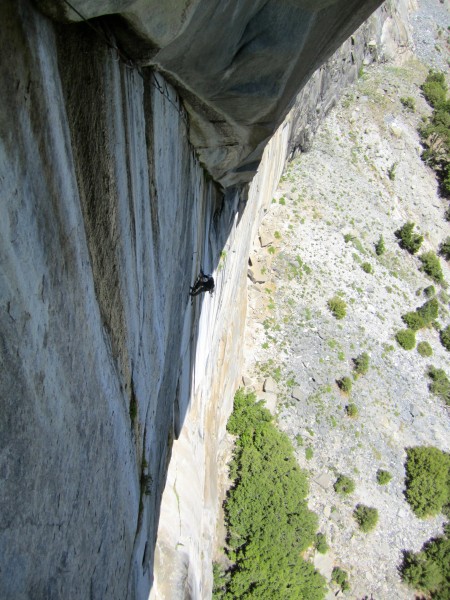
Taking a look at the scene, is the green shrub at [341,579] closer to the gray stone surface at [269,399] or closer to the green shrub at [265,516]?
the green shrub at [265,516]

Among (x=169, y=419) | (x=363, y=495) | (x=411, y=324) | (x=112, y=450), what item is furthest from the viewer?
(x=411, y=324)

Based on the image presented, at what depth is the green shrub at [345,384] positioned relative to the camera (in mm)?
17094

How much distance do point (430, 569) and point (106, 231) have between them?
16.0 meters

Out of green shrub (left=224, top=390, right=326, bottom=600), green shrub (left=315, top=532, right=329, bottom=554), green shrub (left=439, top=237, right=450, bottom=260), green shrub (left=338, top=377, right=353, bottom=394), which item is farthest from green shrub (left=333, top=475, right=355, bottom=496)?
green shrub (left=439, top=237, right=450, bottom=260)

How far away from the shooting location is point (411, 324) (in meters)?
19.8

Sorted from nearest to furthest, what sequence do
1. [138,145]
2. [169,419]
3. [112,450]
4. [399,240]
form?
[138,145]
[112,450]
[169,419]
[399,240]

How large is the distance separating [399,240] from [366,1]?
761 inches

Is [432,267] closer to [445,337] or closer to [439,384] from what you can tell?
[445,337]

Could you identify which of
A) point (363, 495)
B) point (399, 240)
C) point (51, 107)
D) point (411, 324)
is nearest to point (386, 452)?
point (363, 495)

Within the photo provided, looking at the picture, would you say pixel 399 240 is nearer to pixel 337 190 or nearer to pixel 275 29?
pixel 337 190

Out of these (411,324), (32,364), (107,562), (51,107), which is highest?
(51,107)

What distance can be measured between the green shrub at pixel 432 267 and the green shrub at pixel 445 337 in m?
2.54

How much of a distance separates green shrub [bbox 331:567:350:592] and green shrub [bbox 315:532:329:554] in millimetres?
635

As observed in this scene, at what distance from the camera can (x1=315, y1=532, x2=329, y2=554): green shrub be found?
563 inches
